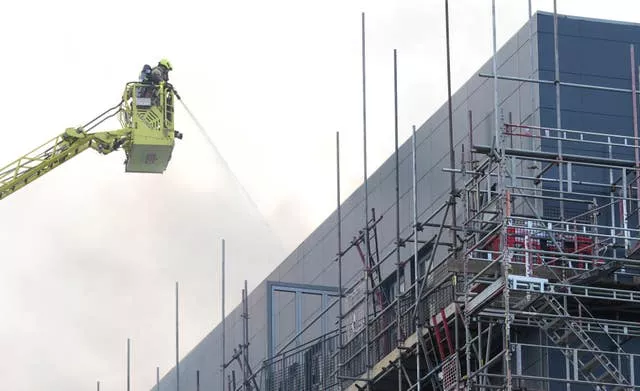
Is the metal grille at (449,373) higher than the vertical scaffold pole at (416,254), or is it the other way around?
the vertical scaffold pole at (416,254)

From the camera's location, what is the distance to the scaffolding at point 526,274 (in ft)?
134

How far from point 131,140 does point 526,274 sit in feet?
58.1

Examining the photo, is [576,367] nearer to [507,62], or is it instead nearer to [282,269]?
[507,62]

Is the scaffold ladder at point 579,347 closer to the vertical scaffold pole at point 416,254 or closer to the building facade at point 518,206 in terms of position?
the building facade at point 518,206

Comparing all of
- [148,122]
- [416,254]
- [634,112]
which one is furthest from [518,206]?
[148,122]

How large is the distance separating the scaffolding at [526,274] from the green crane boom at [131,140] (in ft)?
33.2

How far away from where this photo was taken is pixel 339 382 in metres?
50.0

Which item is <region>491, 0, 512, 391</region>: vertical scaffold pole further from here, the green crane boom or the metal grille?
the green crane boom

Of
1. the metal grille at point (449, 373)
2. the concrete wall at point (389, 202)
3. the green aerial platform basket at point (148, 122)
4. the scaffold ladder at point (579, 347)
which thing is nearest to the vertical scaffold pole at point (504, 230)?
the scaffold ladder at point (579, 347)

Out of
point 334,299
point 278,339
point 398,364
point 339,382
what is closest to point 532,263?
point 398,364

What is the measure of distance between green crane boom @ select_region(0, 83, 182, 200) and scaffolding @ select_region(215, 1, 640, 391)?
10133mm

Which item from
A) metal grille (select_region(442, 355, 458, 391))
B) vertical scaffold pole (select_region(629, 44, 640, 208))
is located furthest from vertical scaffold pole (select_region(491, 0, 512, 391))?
vertical scaffold pole (select_region(629, 44, 640, 208))

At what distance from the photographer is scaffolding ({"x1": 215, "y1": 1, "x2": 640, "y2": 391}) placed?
40719 millimetres

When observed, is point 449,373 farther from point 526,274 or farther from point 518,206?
point 518,206
